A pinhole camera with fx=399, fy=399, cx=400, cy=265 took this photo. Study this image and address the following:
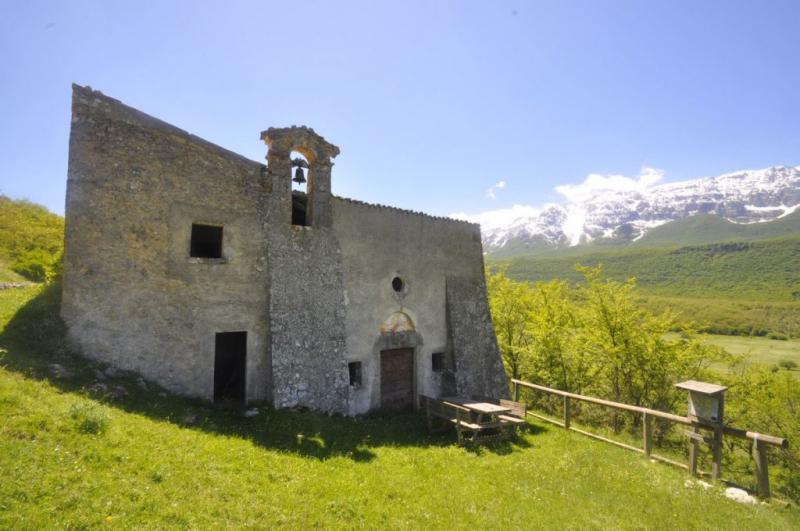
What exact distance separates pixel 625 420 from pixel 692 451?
11.4m

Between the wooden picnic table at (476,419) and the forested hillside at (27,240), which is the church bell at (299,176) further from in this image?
the forested hillside at (27,240)

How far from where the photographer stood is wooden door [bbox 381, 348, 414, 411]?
12.9 m

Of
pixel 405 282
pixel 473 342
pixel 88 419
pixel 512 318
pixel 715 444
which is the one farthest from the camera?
pixel 512 318

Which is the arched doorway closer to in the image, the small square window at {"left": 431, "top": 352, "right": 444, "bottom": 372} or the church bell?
the small square window at {"left": 431, "top": 352, "right": 444, "bottom": 372}

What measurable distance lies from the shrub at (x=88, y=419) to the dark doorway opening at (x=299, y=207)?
7105 mm

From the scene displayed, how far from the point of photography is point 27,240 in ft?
69.3

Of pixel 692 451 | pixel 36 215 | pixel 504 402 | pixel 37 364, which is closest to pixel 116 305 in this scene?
pixel 37 364

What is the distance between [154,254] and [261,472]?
5898 mm

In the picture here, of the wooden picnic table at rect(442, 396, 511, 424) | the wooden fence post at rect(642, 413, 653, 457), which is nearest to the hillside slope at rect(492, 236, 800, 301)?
the wooden picnic table at rect(442, 396, 511, 424)

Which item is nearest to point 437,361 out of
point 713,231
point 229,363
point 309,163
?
point 229,363

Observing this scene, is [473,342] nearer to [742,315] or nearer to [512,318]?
[512,318]

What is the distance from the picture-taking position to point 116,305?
9.11m

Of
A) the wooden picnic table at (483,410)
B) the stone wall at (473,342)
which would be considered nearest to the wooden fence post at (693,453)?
the wooden picnic table at (483,410)

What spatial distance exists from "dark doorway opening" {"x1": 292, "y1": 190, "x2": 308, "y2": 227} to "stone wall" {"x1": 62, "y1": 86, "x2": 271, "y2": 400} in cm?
169
